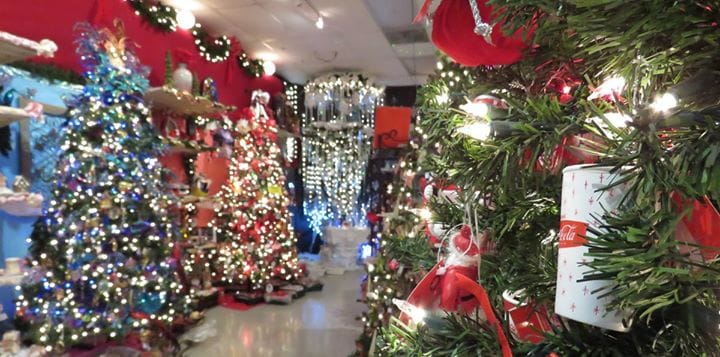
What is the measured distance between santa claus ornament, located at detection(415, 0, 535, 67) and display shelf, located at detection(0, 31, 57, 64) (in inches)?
96.3

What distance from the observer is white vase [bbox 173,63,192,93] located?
3.97m

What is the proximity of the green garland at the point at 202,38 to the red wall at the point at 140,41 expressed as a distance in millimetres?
62

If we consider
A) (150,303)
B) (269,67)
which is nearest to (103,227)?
(150,303)

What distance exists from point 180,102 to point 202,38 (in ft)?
3.49

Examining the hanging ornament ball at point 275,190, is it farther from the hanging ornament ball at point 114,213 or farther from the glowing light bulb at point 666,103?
the glowing light bulb at point 666,103

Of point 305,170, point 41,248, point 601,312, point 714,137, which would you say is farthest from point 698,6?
point 305,170

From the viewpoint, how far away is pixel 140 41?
154 inches

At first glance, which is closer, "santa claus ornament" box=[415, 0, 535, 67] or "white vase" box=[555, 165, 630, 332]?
"white vase" box=[555, 165, 630, 332]

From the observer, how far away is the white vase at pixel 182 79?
397cm

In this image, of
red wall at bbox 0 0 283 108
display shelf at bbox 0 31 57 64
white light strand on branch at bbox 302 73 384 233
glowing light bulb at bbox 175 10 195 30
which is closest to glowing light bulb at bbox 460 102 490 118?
display shelf at bbox 0 31 57 64

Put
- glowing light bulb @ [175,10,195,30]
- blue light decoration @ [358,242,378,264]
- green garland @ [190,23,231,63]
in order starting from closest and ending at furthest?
glowing light bulb @ [175,10,195,30] < green garland @ [190,23,231,63] < blue light decoration @ [358,242,378,264]

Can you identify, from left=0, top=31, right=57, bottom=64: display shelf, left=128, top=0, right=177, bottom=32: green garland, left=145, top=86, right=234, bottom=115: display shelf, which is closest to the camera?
left=0, top=31, right=57, bottom=64: display shelf

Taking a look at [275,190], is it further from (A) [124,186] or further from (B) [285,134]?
(A) [124,186]

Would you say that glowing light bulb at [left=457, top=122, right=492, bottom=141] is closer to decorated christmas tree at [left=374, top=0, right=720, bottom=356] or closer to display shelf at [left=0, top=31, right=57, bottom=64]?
decorated christmas tree at [left=374, top=0, right=720, bottom=356]
